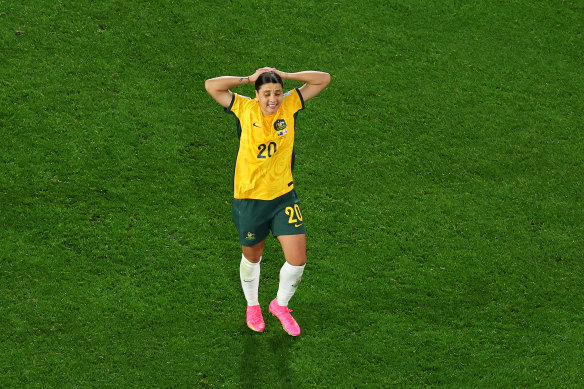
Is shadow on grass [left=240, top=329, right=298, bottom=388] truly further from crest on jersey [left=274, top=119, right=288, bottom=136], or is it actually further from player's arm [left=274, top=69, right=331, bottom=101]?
player's arm [left=274, top=69, right=331, bottom=101]

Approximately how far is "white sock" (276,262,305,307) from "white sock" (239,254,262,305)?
22cm

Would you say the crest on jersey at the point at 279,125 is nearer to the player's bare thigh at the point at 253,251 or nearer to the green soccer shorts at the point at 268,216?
the green soccer shorts at the point at 268,216

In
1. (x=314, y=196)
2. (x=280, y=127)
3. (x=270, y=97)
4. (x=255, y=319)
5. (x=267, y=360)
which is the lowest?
(x=267, y=360)

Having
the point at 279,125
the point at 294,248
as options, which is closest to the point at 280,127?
the point at 279,125

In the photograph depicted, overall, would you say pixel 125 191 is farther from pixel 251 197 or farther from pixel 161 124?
pixel 251 197

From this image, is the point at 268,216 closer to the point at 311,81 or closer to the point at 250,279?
the point at 250,279

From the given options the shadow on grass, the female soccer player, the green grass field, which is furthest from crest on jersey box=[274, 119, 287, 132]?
the shadow on grass

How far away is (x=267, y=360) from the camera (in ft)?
20.6

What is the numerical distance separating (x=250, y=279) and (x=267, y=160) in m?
1.15

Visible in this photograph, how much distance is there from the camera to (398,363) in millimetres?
6348

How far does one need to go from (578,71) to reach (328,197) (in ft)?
13.9

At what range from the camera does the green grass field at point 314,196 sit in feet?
20.9

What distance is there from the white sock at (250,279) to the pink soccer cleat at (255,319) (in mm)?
53

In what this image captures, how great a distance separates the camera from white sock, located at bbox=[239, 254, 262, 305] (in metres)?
6.28
